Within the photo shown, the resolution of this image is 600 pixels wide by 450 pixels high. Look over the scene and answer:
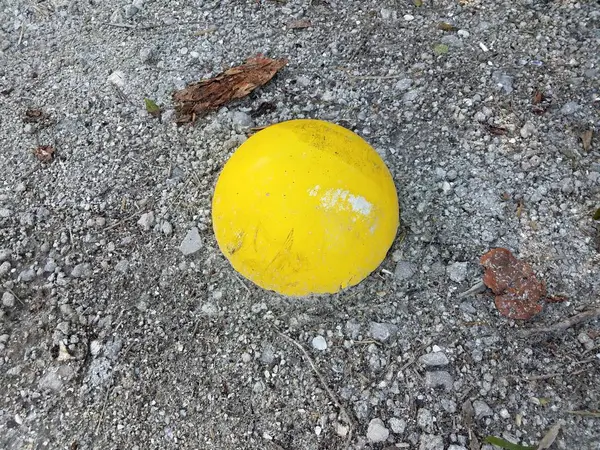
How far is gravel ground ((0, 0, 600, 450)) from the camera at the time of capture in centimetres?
244

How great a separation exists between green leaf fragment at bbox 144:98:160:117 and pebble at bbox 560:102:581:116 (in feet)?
7.86

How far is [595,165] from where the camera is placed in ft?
9.59

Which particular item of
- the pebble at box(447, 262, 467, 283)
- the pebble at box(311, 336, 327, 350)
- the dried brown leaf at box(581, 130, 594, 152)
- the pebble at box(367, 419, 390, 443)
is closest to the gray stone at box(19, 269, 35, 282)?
the pebble at box(311, 336, 327, 350)

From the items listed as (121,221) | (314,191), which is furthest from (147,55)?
(314,191)

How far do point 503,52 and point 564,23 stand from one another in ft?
1.54

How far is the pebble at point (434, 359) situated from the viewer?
2.49 m

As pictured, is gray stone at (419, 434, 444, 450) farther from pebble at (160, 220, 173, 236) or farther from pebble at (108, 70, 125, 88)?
pebble at (108, 70, 125, 88)

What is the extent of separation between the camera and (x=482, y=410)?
2363 mm

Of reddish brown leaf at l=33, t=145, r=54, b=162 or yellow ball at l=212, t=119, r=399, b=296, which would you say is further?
reddish brown leaf at l=33, t=145, r=54, b=162

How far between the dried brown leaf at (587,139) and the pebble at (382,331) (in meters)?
1.49

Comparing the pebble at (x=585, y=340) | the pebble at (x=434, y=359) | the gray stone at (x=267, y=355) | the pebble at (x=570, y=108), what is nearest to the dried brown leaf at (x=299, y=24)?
the pebble at (x=570, y=108)

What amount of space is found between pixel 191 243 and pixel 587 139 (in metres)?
2.23

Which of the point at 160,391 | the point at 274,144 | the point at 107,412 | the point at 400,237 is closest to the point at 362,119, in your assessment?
the point at 400,237

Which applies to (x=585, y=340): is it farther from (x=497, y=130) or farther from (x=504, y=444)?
(x=497, y=130)
